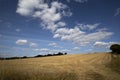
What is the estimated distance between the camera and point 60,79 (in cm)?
871

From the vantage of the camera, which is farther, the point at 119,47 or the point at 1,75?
the point at 119,47

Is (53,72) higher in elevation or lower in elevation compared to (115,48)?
lower

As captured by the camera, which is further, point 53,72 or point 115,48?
point 115,48

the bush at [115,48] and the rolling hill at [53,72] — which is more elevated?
the bush at [115,48]

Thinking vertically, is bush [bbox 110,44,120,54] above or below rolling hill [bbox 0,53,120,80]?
above

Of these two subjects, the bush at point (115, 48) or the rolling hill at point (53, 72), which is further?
the bush at point (115, 48)

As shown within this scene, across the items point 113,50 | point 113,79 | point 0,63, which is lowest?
point 113,79

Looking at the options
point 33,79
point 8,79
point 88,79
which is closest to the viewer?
point 33,79

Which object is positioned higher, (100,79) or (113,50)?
(113,50)

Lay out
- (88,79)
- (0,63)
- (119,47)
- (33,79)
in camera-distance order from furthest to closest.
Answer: (119,47) → (0,63) → (88,79) → (33,79)

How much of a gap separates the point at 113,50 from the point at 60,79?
41.5 meters

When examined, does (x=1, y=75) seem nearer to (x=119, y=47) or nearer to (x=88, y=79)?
(x=88, y=79)

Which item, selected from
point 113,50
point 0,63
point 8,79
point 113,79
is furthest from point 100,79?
point 113,50

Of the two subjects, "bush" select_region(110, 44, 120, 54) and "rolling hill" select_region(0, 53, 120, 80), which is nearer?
"rolling hill" select_region(0, 53, 120, 80)
